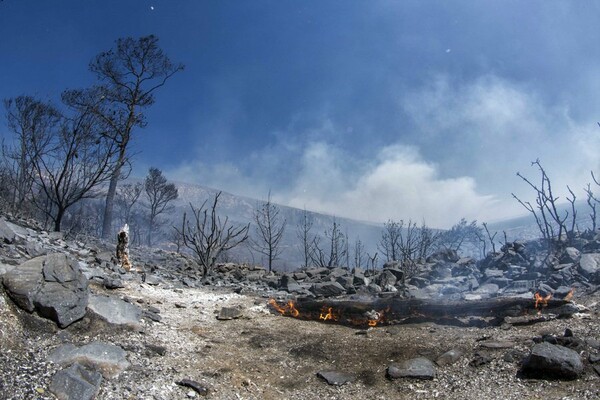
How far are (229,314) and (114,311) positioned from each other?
242 cm

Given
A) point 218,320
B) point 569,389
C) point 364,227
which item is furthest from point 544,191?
point 364,227

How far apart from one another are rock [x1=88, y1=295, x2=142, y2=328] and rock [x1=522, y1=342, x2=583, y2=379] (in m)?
5.23

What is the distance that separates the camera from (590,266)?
382 inches

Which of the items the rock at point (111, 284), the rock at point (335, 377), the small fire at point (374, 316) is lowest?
the rock at point (335, 377)

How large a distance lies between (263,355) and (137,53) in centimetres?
1735

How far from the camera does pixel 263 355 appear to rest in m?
5.47

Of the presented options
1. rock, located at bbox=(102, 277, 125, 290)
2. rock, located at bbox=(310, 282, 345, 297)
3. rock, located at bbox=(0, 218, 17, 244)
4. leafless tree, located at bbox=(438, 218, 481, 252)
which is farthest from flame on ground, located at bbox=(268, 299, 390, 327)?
leafless tree, located at bbox=(438, 218, 481, 252)

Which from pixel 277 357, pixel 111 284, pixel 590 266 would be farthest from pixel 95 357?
pixel 590 266

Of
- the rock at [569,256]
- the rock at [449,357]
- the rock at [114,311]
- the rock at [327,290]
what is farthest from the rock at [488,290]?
the rock at [114,311]

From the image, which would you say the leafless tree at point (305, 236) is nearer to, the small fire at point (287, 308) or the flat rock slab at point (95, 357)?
the small fire at point (287, 308)

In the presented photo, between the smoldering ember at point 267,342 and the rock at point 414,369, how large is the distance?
0.07 ft

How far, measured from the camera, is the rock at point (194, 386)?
13.4ft

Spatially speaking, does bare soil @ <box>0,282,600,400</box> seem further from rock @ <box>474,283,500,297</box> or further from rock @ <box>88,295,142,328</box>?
rock @ <box>474,283,500,297</box>

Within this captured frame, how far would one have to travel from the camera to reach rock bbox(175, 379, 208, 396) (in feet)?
13.4
